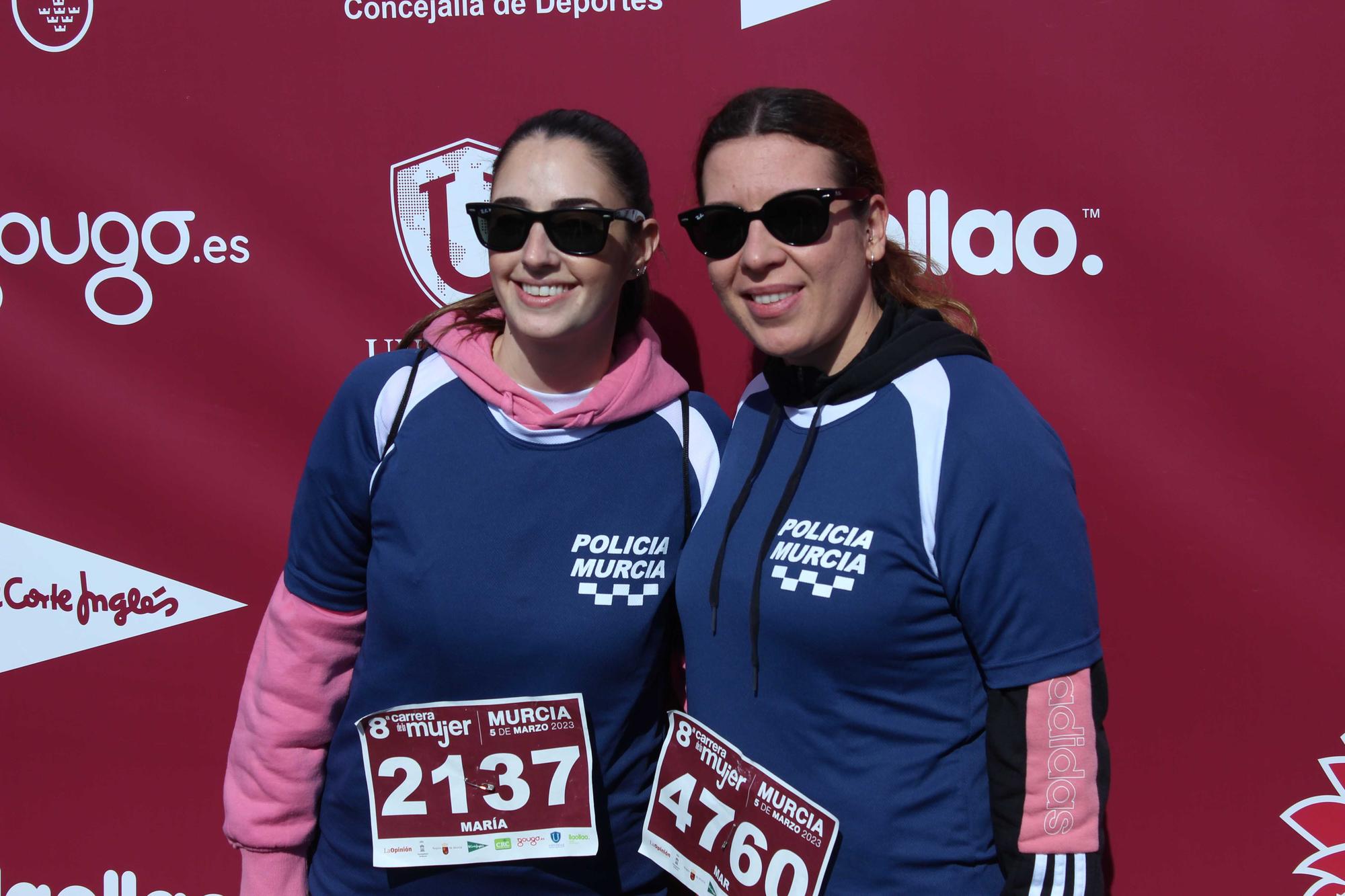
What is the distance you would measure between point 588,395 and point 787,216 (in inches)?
16.5

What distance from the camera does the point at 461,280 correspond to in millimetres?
2105

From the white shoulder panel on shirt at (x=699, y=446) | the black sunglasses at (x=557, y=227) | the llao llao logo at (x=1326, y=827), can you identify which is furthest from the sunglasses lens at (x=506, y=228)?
the llao llao logo at (x=1326, y=827)

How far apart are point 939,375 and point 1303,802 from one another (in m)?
1.36

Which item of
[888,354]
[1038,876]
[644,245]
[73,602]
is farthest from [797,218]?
[73,602]

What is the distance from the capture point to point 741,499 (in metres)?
1.50

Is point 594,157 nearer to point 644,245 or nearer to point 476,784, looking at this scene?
point 644,245

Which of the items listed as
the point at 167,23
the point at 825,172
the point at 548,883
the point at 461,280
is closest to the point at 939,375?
the point at 825,172

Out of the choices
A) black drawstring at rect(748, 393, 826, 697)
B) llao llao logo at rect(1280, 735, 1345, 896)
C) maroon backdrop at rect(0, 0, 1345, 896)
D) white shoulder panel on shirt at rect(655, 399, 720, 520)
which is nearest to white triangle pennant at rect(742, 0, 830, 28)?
maroon backdrop at rect(0, 0, 1345, 896)

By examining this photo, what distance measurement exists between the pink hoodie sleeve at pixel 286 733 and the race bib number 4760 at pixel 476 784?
0.46 ft

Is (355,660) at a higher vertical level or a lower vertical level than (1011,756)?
higher

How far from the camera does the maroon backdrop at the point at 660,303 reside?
1952mm

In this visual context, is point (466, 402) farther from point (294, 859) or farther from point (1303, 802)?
point (1303, 802)

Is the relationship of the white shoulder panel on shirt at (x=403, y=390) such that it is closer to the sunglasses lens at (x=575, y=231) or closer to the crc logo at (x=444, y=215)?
the sunglasses lens at (x=575, y=231)

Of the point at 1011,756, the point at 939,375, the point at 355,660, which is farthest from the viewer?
the point at 355,660
